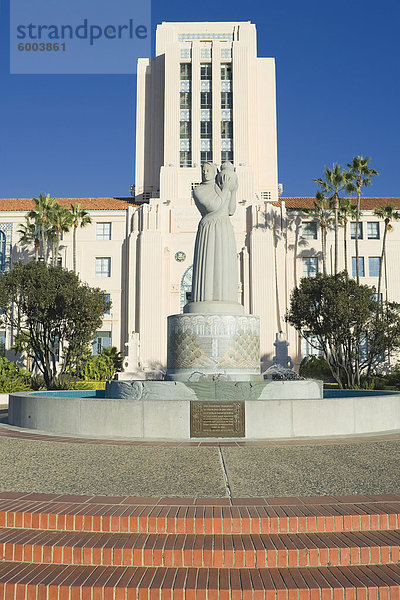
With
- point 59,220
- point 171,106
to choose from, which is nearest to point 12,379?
point 59,220

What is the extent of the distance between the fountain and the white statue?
29 millimetres

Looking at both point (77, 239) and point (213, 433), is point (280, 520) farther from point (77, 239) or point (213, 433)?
point (77, 239)

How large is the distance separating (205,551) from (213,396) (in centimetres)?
709

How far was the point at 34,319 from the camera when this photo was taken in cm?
2741

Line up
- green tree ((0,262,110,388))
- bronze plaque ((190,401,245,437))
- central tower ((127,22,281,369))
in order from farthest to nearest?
central tower ((127,22,281,369)) → green tree ((0,262,110,388)) → bronze plaque ((190,401,245,437))

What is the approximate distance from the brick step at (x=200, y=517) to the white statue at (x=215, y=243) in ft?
31.2

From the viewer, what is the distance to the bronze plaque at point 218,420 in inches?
396

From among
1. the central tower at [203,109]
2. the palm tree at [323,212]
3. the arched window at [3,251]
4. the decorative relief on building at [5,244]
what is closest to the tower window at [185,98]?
the central tower at [203,109]

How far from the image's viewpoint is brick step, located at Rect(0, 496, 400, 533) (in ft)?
15.9

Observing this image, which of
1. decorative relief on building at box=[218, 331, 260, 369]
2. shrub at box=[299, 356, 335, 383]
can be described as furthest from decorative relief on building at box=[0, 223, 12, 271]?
decorative relief on building at box=[218, 331, 260, 369]

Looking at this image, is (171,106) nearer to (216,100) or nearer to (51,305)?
(216,100)

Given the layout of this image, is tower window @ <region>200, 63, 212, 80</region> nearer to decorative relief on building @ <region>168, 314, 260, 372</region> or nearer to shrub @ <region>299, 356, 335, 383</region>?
shrub @ <region>299, 356, 335, 383</region>

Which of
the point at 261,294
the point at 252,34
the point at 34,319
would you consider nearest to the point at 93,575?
the point at 34,319

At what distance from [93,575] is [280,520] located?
175cm
